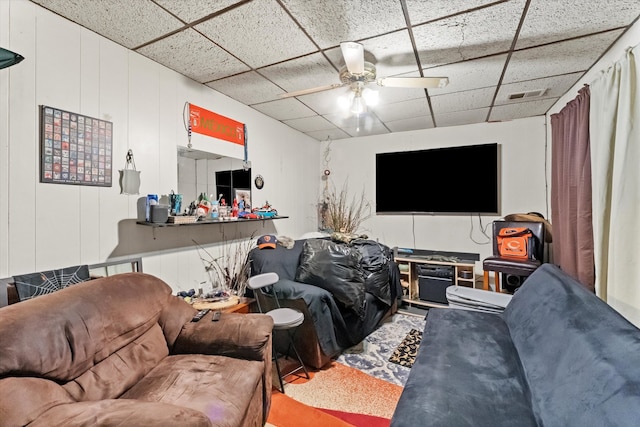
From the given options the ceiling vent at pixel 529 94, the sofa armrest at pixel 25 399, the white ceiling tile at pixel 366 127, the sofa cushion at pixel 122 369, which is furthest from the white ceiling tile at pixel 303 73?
the sofa armrest at pixel 25 399

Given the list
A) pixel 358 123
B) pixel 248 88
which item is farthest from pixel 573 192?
pixel 248 88

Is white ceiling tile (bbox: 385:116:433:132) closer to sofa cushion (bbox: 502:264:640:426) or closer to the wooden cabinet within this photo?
the wooden cabinet

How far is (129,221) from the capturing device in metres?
2.15

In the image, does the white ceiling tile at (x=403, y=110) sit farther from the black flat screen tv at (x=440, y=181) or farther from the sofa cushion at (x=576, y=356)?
the sofa cushion at (x=576, y=356)

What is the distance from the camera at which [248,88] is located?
2787mm

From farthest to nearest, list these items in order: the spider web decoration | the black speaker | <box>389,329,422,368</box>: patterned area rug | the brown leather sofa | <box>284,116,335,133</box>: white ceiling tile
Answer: <box>284,116,335,133</box>: white ceiling tile → the black speaker → <box>389,329,422,368</box>: patterned area rug → the spider web decoration → the brown leather sofa

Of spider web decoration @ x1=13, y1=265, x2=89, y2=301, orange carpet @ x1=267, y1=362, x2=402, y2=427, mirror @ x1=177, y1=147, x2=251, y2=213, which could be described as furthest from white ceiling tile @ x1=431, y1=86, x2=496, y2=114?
spider web decoration @ x1=13, y1=265, x2=89, y2=301

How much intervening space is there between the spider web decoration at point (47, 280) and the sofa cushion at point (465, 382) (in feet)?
6.25

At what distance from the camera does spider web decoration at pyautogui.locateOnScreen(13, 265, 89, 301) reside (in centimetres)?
156

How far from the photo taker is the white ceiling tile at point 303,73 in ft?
7.45

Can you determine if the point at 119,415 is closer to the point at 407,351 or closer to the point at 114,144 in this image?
the point at 114,144

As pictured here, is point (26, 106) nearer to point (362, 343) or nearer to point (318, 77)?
point (318, 77)

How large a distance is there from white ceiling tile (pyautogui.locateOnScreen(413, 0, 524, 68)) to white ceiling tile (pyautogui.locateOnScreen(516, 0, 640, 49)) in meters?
0.10

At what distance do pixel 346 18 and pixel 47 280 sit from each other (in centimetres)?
227
